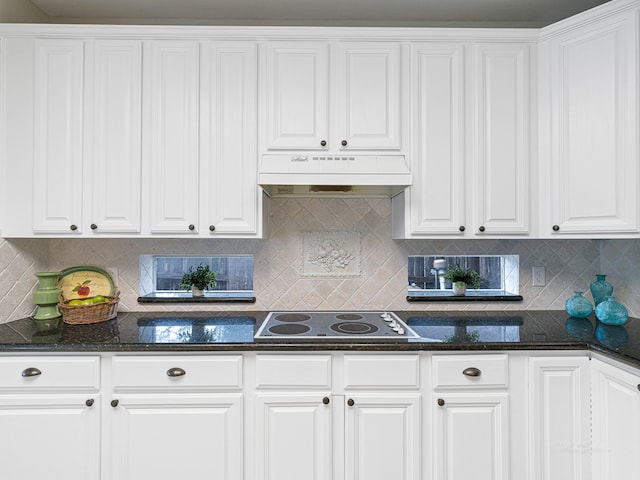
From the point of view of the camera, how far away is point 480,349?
1.58m

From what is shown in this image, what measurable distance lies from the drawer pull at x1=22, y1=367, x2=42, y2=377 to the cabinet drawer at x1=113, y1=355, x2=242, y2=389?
0.33m

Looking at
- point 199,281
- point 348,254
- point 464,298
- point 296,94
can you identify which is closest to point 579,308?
point 464,298

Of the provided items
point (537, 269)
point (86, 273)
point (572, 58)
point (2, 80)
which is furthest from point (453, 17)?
point (86, 273)

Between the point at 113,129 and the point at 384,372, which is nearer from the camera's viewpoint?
the point at 384,372

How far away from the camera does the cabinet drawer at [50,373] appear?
1555 mm

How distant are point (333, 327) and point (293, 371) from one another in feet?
1.13

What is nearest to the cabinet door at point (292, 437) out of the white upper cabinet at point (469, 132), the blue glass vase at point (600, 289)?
the white upper cabinet at point (469, 132)

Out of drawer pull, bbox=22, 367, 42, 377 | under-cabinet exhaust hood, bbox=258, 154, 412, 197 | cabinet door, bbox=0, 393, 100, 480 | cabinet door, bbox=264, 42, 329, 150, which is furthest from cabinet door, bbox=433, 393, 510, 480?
drawer pull, bbox=22, 367, 42, 377

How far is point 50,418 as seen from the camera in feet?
5.13

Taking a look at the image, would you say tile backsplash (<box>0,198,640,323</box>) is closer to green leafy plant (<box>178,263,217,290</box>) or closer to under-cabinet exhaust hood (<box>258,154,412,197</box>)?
green leafy plant (<box>178,263,217,290</box>)

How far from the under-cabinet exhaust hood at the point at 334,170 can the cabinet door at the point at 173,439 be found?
104 cm

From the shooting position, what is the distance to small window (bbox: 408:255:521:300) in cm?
228

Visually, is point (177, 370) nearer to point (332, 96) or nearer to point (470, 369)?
point (470, 369)

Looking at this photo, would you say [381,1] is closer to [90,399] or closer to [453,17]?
[453,17]
